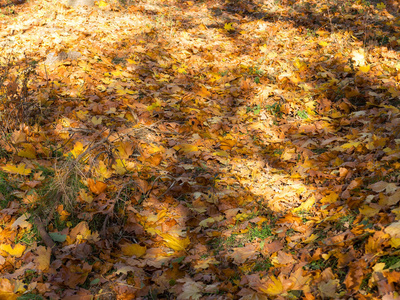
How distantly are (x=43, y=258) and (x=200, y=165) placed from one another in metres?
1.74

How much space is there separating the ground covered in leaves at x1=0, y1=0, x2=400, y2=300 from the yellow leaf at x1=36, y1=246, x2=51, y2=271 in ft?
0.03

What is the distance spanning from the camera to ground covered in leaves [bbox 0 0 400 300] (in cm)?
237

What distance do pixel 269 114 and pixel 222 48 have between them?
236 cm

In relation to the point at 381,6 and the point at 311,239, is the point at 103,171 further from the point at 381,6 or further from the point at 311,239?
the point at 381,6

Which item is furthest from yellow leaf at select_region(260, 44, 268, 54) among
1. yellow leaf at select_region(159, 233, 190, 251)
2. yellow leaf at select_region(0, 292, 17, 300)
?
yellow leaf at select_region(0, 292, 17, 300)

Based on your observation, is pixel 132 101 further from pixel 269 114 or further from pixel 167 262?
pixel 167 262

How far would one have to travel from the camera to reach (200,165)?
11.9ft

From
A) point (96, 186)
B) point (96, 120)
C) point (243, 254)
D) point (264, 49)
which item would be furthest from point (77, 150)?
point (264, 49)

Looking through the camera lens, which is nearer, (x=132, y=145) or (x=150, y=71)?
(x=132, y=145)

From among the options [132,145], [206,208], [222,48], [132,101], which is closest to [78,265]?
[206,208]

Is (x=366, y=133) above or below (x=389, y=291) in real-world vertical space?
below

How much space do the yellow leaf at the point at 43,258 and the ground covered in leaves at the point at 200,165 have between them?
0.4 inches

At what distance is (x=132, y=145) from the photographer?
365 cm

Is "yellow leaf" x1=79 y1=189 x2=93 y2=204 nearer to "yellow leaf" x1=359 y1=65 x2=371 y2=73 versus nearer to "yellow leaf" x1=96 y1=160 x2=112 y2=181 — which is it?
"yellow leaf" x1=96 y1=160 x2=112 y2=181
